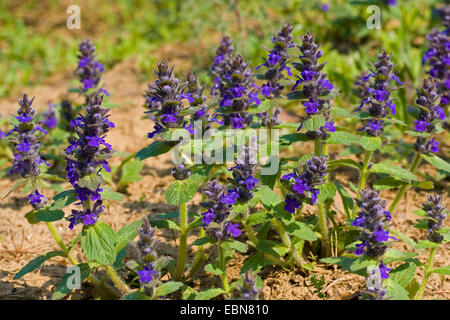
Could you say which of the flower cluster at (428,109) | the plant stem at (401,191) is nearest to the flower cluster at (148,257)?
the plant stem at (401,191)

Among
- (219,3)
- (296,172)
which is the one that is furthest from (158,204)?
(219,3)

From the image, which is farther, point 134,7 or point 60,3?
point 60,3

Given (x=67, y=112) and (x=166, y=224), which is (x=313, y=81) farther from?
(x=67, y=112)

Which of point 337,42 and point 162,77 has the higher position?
point 337,42

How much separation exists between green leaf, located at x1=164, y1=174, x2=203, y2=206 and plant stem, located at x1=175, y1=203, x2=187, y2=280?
0.75 ft

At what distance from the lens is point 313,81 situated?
3428mm

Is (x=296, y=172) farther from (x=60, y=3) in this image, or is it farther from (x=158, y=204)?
(x=60, y=3)

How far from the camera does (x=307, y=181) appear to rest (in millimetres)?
3309

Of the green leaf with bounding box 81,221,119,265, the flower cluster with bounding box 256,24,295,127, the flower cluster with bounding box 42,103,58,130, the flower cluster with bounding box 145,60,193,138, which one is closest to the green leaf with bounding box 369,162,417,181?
the flower cluster with bounding box 256,24,295,127

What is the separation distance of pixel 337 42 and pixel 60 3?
631 centimetres

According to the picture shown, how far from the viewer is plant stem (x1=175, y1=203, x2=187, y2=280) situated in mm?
3762

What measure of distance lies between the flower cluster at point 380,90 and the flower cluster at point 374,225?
852mm

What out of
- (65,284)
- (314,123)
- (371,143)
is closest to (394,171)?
(371,143)

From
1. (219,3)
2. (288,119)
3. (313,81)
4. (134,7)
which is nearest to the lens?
(313,81)
